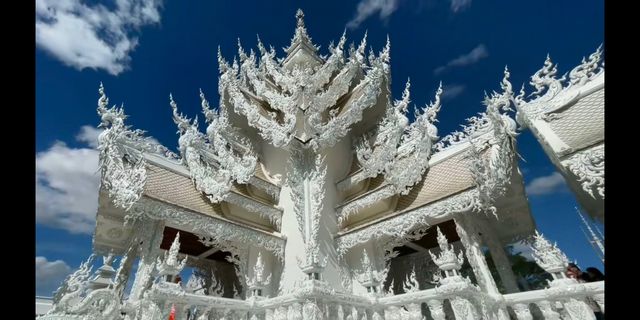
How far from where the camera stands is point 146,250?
5.95 metres

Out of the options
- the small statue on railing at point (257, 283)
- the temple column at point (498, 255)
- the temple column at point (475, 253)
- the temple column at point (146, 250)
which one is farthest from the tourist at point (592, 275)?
the temple column at point (146, 250)

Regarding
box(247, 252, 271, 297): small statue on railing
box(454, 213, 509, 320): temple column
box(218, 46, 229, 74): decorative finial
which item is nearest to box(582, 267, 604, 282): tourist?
box(454, 213, 509, 320): temple column

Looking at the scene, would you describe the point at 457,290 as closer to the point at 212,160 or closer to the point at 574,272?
the point at 574,272

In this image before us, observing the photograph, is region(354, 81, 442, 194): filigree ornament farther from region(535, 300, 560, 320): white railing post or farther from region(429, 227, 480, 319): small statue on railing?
region(535, 300, 560, 320): white railing post

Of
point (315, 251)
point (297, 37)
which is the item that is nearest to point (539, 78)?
point (315, 251)

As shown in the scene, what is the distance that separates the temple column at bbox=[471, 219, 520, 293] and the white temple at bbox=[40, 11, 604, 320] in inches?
1.4

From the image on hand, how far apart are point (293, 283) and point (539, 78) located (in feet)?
20.1

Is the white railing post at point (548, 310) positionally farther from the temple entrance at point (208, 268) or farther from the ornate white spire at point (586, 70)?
the temple entrance at point (208, 268)

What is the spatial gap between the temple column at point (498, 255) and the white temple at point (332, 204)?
0.03m

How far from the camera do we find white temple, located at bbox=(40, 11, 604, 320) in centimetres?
493

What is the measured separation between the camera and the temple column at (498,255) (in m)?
6.57
